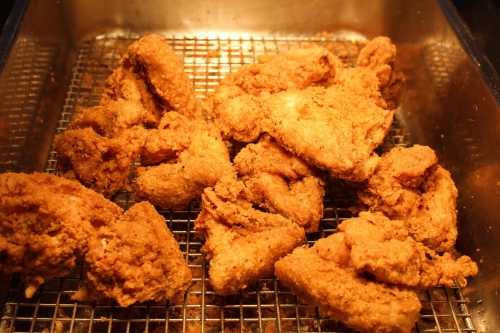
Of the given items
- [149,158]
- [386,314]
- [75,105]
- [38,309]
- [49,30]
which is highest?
[49,30]

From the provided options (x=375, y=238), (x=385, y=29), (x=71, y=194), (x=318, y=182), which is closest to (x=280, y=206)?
(x=318, y=182)

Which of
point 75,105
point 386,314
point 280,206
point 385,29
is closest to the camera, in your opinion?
point 386,314

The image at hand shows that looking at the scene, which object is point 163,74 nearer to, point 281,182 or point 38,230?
point 281,182

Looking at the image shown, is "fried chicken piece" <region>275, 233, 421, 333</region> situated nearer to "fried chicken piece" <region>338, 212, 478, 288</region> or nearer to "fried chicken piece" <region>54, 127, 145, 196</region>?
"fried chicken piece" <region>338, 212, 478, 288</region>

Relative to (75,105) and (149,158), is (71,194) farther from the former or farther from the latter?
(75,105)

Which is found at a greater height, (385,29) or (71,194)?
(385,29)

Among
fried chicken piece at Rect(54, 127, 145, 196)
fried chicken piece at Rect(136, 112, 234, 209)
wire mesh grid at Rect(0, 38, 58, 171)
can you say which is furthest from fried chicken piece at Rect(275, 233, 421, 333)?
wire mesh grid at Rect(0, 38, 58, 171)

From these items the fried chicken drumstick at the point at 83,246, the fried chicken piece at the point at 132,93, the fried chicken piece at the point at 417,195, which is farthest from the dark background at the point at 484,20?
the fried chicken drumstick at the point at 83,246

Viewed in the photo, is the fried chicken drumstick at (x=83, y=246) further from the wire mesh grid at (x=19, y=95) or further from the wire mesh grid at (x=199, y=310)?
the wire mesh grid at (x=19, y=95)

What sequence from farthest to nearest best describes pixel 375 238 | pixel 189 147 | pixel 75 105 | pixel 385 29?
pixel 385 29
pixel 75 105
pixel 189 147
pixel 375 238
